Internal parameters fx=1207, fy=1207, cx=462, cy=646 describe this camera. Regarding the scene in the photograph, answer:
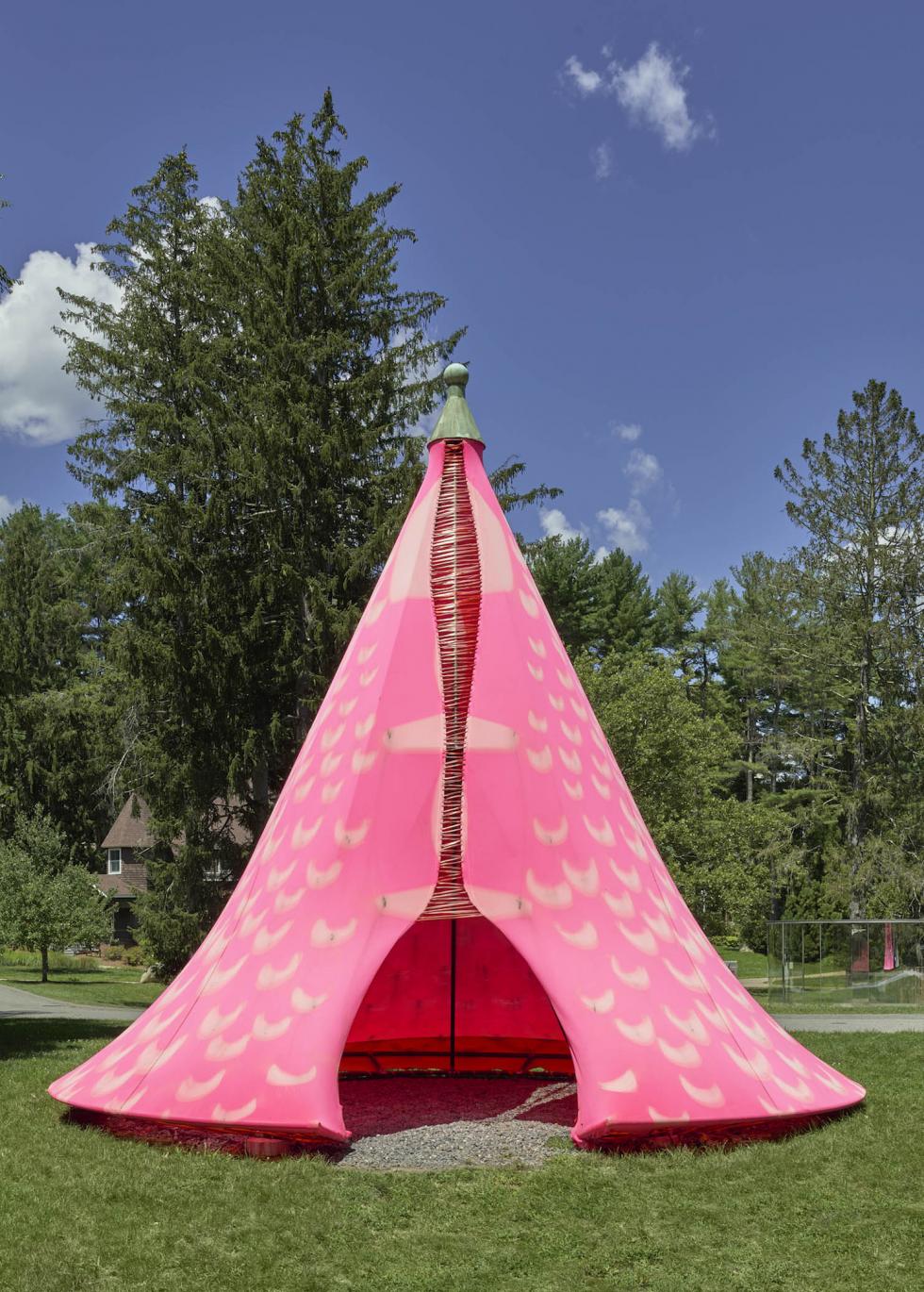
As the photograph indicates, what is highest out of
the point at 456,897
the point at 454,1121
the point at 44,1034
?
the point at 456,897

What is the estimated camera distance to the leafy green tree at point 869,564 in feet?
108

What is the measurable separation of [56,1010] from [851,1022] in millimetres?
13268

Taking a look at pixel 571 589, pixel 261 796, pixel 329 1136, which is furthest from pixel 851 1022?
pixel 571 589

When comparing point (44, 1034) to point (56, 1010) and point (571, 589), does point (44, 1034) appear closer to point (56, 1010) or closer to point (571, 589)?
point (56, 1010)

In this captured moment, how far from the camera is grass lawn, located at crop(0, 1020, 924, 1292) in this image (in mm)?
5117

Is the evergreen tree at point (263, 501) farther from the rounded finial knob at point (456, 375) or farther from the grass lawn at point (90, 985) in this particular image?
the rounded finial knob at point (456, 375)

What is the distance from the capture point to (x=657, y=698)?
83.0 ft

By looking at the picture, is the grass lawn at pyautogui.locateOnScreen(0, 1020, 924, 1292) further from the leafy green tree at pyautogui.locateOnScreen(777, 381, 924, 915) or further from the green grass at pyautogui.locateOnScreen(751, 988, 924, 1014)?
the leafy green tree at pyautogui.locateOnScreen(777, 381, 924, 915)

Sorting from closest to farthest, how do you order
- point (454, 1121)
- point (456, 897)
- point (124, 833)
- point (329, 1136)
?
point (329, 1136) → point (456, 897) → point (454, 1121) → point (124, 833)

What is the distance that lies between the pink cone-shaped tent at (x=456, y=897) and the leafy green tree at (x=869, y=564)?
85.2 ft

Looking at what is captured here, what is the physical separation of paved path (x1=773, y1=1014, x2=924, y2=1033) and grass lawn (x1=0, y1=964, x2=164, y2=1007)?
1227 cm

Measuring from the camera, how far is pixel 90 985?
30047mm

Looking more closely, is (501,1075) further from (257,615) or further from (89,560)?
(89,560)

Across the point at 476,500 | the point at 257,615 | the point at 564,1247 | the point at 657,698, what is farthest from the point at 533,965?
the point at 657,698
